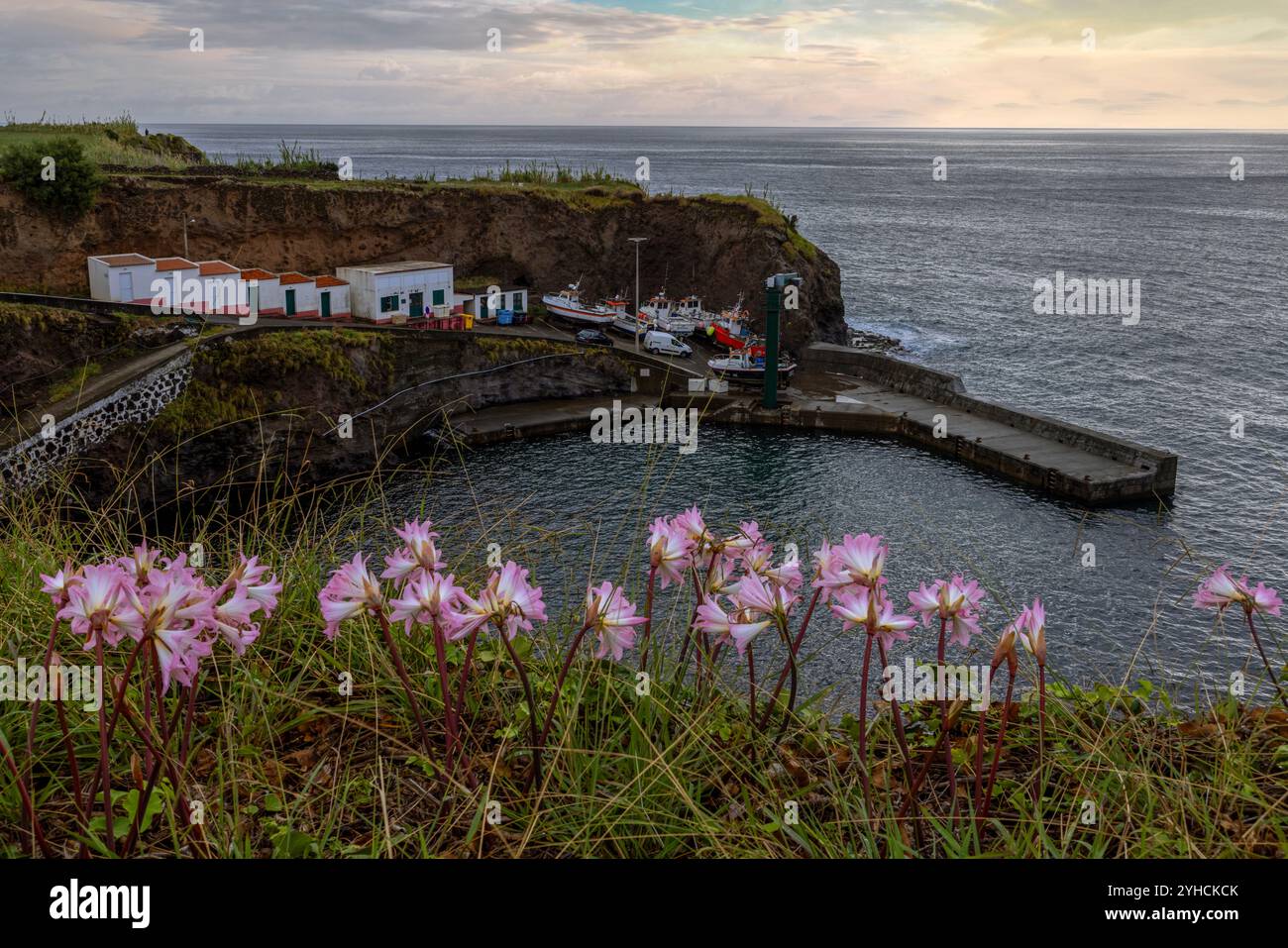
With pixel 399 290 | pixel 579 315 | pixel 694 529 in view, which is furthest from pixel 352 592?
pixel 579 315

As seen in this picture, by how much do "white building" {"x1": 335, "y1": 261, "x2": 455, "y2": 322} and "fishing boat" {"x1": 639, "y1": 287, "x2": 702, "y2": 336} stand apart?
9.87 m

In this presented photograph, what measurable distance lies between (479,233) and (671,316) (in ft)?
36.5

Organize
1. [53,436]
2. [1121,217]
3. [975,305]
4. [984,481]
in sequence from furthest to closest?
[1121,217] → [975,305] → [984,481] → [53,436]

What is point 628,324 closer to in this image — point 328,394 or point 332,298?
point 332,298

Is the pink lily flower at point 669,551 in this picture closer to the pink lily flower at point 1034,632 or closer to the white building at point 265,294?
the pink lily flower at point 1034,632

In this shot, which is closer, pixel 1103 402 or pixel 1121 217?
pixel 1103 402

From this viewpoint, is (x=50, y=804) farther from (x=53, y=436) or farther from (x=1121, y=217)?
(x=1121, y=217)

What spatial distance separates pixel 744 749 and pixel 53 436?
3288 centimetres

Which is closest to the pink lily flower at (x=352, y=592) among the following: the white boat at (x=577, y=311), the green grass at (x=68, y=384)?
the green grass at (x=68, y=384)

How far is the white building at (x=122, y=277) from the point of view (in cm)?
4388

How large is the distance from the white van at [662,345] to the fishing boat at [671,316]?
2038 mm

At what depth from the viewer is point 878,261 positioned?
94.9 meters
